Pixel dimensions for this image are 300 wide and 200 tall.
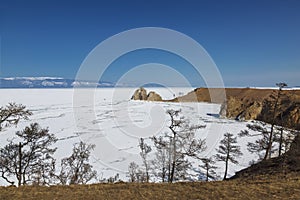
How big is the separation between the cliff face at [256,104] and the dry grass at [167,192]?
24.4 feet

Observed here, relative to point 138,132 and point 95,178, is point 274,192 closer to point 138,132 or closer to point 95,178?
point 95,178

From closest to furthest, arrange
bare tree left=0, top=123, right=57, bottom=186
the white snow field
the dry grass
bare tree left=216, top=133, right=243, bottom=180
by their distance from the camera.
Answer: the dry grass → bare tree left=0, top=123, right=57, bottom=186 → bare tree left=216, top=133, right=243, bottom=180 → the white snow field

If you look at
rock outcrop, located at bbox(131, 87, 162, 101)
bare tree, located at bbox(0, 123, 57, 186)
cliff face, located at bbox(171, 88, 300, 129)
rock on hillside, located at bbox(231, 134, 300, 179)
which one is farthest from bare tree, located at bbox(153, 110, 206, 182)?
rock outcrop, located at bbox(131, 87, 162, 101)

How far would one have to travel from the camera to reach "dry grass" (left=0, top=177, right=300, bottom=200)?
6.74 m

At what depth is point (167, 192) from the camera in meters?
7.20

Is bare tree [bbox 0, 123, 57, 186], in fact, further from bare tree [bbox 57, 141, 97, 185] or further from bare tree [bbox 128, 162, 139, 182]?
bare tree [bbox 128, 162, 139, 182]

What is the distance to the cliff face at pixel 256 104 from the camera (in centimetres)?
1608

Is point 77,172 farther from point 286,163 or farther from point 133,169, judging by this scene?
point 286,163

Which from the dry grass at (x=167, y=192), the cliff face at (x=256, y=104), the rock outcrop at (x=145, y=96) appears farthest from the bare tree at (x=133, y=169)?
the rock outcrop at (x=145, y=96)

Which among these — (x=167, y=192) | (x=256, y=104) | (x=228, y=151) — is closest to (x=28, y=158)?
(x=167, y=192)

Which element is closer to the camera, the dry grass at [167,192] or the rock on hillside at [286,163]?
the dry grass at [167,192]

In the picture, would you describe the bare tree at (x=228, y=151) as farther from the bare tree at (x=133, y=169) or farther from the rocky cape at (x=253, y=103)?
the bare tree at (x=133, y=169)

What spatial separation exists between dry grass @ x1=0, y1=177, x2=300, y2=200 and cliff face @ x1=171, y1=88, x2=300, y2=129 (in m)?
7.44

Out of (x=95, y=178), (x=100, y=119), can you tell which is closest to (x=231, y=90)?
(x=100, y=119)
